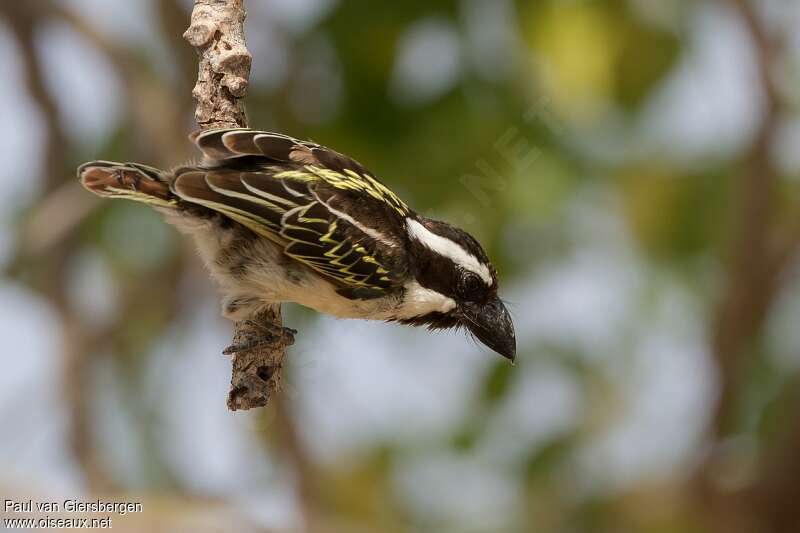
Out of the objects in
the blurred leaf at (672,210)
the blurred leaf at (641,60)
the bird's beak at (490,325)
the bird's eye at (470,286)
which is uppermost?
the blurred leaf at (641,60)

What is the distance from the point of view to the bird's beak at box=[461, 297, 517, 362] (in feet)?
15.5

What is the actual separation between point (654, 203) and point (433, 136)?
2.06 meters

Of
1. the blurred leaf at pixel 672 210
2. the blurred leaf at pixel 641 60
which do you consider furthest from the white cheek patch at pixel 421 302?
the blurred leaf at pixel 672 210

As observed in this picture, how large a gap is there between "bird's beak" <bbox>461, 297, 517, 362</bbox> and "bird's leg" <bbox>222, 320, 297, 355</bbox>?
0.91m

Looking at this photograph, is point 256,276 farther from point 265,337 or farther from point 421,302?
point 421,302

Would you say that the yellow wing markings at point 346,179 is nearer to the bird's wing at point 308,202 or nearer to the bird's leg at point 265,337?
the bird's wing at point 308,202

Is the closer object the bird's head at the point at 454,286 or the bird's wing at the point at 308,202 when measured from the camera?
the bird's wing at the point at 308,202

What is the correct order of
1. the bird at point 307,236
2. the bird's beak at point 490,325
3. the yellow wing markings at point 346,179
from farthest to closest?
the bird's beak at point 490,325 < the yellow wing markings at point 346,179 < the bird at point 307,236

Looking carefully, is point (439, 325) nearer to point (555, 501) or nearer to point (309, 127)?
point (309, 127)

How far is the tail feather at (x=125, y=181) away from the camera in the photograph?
4121mm

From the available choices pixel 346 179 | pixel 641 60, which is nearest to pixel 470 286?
pixel 346 179

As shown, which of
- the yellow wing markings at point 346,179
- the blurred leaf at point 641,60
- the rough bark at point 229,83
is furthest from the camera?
Result: the blurred leaf at point 641,60

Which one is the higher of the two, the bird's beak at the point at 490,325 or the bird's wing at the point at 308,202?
the bird's wing at the point at 308,202

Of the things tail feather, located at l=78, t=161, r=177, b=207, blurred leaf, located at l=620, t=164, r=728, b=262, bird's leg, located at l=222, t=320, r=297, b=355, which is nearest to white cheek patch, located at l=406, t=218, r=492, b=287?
bird's leg, located at l=222, t=320, r=297, b=355
